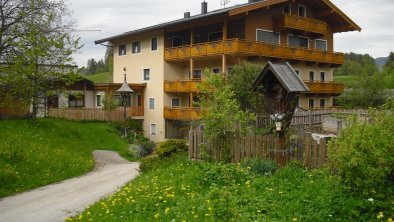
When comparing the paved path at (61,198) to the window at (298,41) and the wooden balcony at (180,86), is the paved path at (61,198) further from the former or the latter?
the window at (298,41)

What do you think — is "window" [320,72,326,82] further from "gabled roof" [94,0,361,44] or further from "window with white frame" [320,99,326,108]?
"gabled roof" [94,0,361,44]

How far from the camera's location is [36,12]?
20.8 m

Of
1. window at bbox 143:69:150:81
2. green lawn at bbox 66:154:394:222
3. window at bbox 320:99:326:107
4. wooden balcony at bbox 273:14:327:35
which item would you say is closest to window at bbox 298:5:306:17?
wooden balcony at bbox 273:14:327:35

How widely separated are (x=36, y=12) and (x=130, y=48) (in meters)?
22.7

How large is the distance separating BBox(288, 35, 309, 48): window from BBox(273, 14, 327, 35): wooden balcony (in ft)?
3.97

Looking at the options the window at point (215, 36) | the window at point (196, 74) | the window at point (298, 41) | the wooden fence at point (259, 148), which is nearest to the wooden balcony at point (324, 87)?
the window at point (298, 41)

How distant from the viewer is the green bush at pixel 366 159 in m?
7.62

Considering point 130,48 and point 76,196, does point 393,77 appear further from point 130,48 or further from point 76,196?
point 76,196

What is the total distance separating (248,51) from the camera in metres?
30.7

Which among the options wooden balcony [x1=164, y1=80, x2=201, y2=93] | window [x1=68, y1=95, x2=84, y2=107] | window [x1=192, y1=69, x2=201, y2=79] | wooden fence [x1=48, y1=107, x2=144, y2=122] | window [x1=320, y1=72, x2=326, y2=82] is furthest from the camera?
window [x1=68, y1=95, x2=84, y2=107]

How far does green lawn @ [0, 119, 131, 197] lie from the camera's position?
53.4 ft

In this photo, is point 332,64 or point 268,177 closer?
point 268,177

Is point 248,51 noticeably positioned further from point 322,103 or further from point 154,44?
point 322,103

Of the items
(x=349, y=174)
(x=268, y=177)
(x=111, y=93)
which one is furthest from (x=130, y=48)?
(x=349, y=174)
